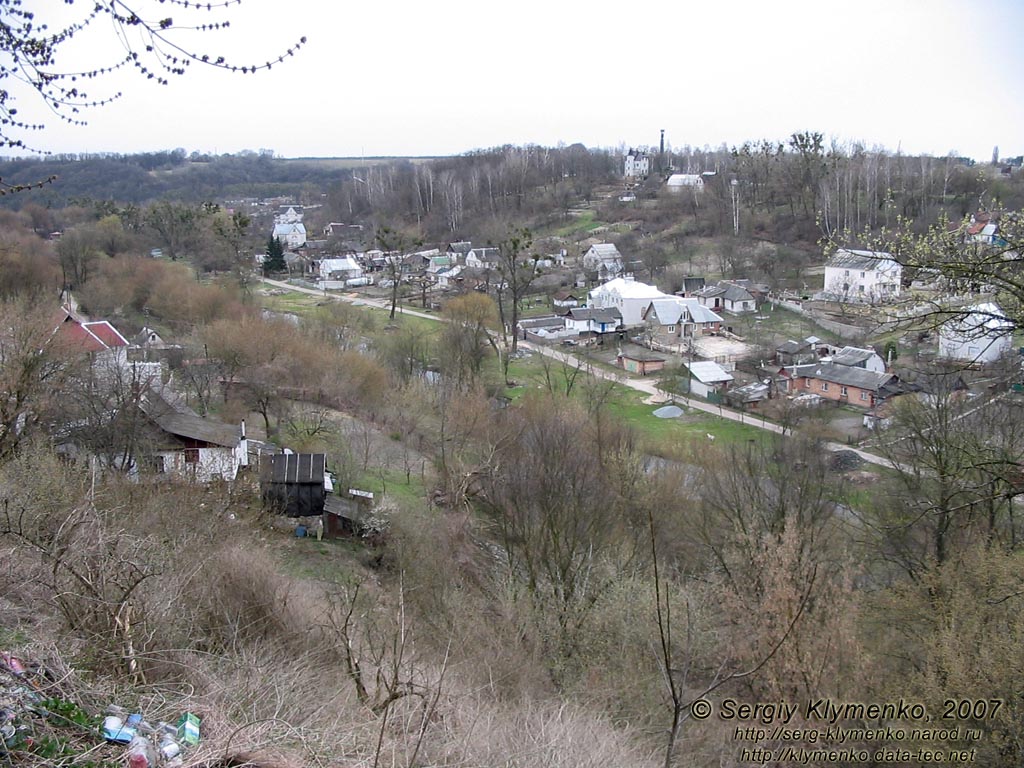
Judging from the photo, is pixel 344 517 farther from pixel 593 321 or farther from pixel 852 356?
pixel 593 321

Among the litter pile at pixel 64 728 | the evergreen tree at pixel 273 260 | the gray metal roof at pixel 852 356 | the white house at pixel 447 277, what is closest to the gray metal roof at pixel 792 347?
the gray metal roof at pixel 852 356

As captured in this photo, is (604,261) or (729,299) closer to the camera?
(729,299)

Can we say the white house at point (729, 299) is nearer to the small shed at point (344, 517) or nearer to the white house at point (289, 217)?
the small shed at point (344, 517)

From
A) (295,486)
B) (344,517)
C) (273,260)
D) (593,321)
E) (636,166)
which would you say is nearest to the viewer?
(295,486)

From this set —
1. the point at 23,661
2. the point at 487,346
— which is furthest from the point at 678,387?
the point at 23,661

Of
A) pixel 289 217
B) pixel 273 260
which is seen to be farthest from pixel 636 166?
pixel 273 260

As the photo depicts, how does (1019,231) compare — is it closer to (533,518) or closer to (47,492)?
(533,518)

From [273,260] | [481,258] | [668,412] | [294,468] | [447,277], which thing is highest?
[481,258]
